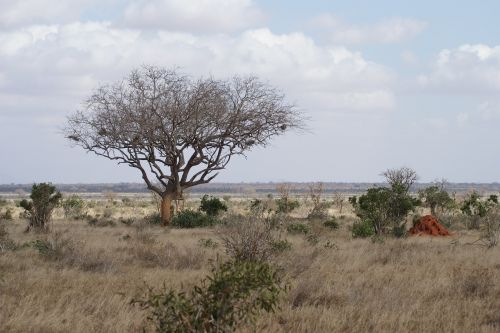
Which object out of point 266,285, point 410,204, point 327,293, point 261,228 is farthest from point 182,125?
point 266,285

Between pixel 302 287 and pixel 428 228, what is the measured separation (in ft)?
52.7

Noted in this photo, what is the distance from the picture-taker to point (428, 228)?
25891 mm

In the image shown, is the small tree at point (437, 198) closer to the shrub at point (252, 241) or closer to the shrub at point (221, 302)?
the shrub at point (252, 241)

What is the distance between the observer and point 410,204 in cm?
2716

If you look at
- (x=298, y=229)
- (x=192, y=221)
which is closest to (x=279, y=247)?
(x=298, y=229)

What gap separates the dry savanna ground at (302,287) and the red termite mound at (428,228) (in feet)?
23.0

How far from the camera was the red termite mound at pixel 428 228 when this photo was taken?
25750 millimetres

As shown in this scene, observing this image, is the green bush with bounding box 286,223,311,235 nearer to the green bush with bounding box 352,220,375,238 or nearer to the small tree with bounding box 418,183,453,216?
the green bush with bounding box 352,220,375,238

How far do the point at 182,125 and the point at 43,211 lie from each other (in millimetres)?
7040

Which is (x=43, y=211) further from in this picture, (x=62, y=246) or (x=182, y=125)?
(x=62, y=246)

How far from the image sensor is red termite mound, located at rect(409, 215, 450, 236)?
25750 mm

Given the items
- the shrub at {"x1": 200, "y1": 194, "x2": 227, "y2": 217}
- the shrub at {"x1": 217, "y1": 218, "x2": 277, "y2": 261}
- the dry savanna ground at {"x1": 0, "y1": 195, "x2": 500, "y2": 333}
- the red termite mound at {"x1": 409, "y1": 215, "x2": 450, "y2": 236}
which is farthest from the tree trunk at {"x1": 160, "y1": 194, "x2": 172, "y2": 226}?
the shrub at {"x1": 217, "y1": 218, "x2": 277, "y2": 261}

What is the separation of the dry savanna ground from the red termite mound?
7019 mm

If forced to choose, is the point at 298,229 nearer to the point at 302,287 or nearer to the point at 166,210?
the point at 166,210
